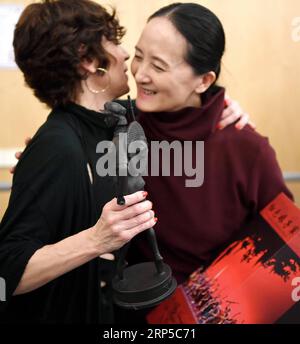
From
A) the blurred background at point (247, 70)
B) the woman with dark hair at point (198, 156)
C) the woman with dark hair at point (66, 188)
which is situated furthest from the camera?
the blurred background at point (247, 70)

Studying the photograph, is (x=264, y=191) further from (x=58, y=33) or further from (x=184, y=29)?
(x=58, y=33)

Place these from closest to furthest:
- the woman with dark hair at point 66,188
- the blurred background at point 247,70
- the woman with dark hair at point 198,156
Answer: the woman with dark hair at point 66,188, the woman with dark hair at point 198,156, the blurred background at point 247,70

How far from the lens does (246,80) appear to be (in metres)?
1.79

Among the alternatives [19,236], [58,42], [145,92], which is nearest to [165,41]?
[145,92]

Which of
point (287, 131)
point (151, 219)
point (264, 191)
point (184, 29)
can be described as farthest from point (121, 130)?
point (287, 131)

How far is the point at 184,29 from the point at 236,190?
37cm

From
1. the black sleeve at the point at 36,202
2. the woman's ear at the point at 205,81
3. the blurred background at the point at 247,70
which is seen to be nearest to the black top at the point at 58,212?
the black sleeve at the point at 36,202

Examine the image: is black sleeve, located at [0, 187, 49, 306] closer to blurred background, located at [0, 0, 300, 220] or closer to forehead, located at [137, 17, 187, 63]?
forehead, located at [137, 17, 187, 63]

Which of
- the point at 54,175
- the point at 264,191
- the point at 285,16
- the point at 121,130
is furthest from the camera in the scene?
the point at 285,16

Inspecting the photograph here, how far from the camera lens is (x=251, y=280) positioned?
2.69 feet

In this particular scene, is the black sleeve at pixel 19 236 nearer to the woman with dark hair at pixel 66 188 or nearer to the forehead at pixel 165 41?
the woman with dark hair at pixel 66 188

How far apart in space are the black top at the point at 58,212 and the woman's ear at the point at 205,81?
240 mm

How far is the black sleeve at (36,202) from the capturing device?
0.77 metres

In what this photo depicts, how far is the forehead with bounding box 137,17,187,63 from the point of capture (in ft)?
2.72
